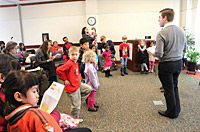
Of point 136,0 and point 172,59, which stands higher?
point 136,0

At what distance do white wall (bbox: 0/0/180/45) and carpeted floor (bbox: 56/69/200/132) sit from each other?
368cm

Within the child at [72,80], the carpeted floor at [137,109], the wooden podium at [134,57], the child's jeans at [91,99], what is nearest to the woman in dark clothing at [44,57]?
the carpeted floor at [137,109]

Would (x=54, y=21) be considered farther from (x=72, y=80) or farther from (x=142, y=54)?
(x=72, y=80)

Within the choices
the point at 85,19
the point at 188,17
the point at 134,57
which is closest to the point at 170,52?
the point at 134,57

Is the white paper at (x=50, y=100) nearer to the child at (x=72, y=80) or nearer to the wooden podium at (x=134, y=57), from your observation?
the child at (x=72, y=80)

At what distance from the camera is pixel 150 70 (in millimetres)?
5539

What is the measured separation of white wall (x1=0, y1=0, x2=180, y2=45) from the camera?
6.96 meters

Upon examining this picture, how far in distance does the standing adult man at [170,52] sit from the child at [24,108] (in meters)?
1.88

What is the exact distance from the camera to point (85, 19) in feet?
24.1

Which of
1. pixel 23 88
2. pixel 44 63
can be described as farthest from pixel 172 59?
pixel 44 63

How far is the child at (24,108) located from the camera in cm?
80

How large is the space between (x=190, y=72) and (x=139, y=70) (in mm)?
1721

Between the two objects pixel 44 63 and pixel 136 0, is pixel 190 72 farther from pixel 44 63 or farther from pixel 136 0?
pixel 44 63

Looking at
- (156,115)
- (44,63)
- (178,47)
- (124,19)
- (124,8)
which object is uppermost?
(124,8)
